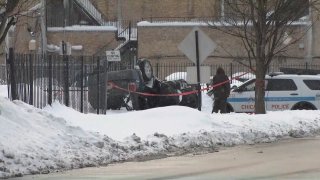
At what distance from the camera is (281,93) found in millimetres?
23156

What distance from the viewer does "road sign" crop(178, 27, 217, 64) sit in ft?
58.5

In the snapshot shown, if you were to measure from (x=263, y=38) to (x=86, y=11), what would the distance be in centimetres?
2880

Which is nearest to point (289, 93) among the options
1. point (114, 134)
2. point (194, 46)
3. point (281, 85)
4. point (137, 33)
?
point (281, 85)

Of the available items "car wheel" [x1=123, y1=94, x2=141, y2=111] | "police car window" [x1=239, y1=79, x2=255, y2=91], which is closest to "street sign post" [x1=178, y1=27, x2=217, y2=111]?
"car wheel" [x1=123, y1=94, x2=141, y2=111]

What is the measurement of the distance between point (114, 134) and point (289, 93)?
34.8ft

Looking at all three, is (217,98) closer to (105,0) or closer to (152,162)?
(152,162)

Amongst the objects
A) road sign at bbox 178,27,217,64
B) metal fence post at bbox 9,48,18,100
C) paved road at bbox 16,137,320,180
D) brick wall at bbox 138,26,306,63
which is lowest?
paved road at bbox 16,137,320,180

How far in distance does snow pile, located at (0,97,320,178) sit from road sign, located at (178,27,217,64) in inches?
64.6

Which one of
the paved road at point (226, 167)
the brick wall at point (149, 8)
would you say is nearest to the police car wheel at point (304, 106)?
the paved road at point (226, 167)

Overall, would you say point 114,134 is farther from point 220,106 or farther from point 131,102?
point 131,102

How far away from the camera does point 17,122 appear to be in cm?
1288

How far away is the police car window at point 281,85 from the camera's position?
23156 mm

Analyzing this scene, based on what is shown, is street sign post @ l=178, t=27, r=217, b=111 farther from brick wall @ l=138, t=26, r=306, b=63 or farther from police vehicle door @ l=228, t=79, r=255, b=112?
brick wall @ l=138, t=26, r=306, b=63

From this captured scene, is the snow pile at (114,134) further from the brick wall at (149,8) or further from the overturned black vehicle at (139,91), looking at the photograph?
the brick wall at (149,8)
